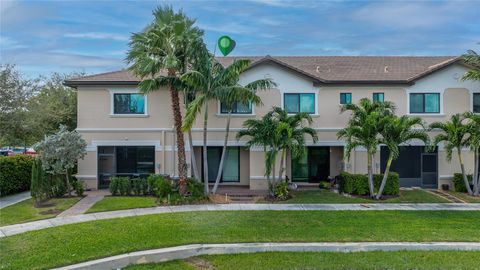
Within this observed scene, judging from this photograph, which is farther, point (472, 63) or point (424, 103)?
point (424, 103)

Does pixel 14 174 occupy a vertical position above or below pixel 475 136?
below

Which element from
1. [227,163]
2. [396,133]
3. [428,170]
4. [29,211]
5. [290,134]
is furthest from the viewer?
[227,163]

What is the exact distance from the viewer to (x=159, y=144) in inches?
810

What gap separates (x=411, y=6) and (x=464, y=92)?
5.99 metres

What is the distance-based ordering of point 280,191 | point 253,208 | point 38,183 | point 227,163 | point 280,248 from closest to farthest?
point 280,248 → point 253,208 → point 38,183 → point 280,191 → point 227,163

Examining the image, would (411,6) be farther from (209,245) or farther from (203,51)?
(209,245)

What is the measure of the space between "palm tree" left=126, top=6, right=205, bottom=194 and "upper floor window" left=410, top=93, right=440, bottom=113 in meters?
12.2

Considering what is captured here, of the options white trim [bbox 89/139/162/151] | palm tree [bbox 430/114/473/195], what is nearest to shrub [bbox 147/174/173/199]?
white trim [bbox 89/139/162/151]

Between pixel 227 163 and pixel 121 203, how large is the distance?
23.9 feet

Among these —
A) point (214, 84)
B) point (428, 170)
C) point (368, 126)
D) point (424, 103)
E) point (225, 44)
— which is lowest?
point (428, 170)

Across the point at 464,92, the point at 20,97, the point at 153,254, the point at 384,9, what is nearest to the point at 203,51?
the point at 384,9

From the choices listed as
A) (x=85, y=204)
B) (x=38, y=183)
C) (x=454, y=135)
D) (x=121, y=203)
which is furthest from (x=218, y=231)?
(x=454, y=135)

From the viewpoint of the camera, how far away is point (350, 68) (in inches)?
901

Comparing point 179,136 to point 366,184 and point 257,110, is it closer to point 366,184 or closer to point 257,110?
point 257,110
